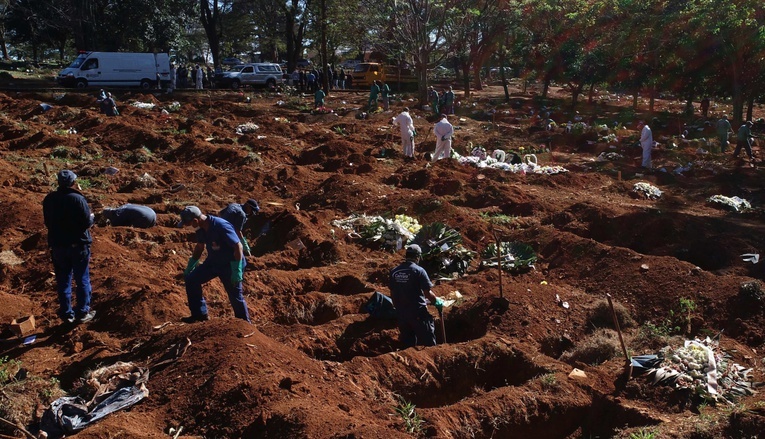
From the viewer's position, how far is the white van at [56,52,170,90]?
3041 centimetres

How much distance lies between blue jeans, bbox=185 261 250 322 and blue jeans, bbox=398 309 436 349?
1695mm

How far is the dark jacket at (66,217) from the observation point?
7.05 m

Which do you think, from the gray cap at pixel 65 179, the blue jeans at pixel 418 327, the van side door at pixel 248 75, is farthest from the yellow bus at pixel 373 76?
the gray cap at pixel 65 179

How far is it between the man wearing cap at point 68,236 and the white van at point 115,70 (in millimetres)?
25765

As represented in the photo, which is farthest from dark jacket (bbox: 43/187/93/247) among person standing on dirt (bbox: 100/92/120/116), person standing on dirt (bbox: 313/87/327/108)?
person standing on dirt (bbox: 313/87/327/108)

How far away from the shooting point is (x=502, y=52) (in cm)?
3897

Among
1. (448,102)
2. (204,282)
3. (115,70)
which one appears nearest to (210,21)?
(115,70)

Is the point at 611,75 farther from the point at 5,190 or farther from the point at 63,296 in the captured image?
the point at 63,296

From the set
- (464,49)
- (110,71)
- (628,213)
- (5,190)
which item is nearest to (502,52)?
(464,49)

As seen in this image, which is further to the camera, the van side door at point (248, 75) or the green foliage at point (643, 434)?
the van side door at point (248, 75)

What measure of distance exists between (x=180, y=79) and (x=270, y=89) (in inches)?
181

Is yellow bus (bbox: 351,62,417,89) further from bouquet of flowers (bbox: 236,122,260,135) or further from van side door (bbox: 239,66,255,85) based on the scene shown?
bouquet of flowers (bbox: 236,122,260,135)

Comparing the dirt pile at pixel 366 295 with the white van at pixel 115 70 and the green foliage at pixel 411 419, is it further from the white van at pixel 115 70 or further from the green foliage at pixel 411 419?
the white van at pixel 115 70

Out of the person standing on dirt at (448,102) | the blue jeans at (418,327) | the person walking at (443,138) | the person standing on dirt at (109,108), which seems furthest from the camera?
the person standing on dirt at (448,102)
